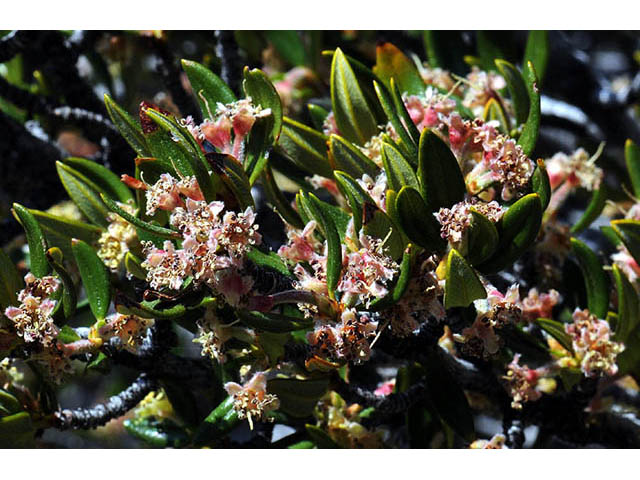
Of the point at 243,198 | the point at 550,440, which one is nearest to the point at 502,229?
the point at 243,198

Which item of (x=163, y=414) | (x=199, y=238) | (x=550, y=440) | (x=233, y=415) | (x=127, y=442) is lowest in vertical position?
(x=127, y=442)

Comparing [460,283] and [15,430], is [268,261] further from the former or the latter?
[15,430]

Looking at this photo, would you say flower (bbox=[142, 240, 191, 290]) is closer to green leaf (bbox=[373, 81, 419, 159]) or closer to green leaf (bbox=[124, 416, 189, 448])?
green leaf (bbox=[373, 81, 419, 159])

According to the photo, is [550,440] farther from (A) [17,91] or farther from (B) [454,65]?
(A) [17,91]

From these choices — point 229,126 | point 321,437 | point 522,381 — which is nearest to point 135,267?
point 229,126

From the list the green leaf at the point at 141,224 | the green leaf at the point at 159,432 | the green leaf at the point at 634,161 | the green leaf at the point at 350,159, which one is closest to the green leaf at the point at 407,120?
the green leaf at the point at 350,159

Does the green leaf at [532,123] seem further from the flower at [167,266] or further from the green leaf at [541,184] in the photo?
the flower at [167,266]
